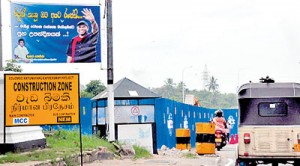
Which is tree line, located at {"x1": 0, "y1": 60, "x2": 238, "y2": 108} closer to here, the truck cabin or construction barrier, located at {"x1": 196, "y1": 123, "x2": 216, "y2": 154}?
construction barrier, located at {"x1": 196, "y1": 123, "x2": 216, "y2": 154}

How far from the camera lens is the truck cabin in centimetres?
1681

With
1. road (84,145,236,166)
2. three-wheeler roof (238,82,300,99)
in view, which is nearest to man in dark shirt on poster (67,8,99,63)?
road (84,145,236,166)

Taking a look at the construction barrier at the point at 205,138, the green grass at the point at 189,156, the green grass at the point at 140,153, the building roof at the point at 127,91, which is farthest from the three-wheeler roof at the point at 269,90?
the building roof at the point at 127,91

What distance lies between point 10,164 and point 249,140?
5432 mm

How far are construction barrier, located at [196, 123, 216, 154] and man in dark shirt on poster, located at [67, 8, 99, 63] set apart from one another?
4534mm

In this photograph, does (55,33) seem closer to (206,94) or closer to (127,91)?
(127,91)

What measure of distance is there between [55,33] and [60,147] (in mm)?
6523

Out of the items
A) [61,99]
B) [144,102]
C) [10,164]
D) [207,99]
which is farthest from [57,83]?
[207,99]

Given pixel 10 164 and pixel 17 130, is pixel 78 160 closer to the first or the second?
pixel 17 130

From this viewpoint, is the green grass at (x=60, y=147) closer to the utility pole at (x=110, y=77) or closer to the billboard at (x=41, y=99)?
the utility pole at (x=110, y=77)

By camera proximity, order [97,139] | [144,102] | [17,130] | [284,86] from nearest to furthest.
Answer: [284,86]
[17,130]
[97,139]
[144,102]

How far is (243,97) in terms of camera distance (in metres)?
17.1

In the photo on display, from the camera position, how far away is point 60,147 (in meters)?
20.5

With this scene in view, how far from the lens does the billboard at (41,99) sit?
16.1 meters
